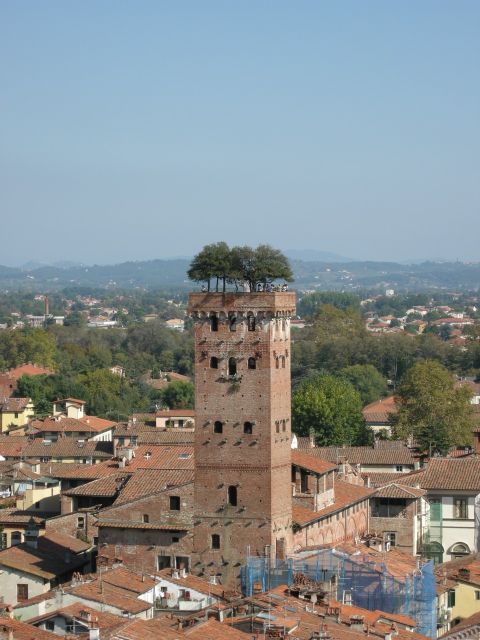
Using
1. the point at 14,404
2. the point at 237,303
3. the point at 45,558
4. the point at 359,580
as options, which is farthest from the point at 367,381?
the point at 359,580

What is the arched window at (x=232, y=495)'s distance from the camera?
4794 centimetres

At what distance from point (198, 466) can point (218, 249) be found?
6.04 meters

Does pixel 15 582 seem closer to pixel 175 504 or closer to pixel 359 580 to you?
pixel 175 504

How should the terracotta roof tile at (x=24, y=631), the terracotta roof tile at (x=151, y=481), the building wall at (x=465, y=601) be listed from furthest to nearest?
the terracotta roof tile at (x=151, y=481) → the building wall at (x=465, y=601) → the terracotta roof tile at (x=24, y=631)

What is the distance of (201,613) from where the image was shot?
3778 centimetres

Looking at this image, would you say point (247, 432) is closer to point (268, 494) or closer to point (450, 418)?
point (268, 494)

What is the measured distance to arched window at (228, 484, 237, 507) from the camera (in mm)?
47938

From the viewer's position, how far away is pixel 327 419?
8112 centimetres

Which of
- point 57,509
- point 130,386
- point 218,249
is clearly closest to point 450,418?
point 57,509

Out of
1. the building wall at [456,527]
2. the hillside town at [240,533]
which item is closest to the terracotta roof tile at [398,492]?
the hillside town at [240,533]

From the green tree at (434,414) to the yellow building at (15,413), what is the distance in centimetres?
2340

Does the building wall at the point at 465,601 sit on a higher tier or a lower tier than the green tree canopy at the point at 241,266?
lower

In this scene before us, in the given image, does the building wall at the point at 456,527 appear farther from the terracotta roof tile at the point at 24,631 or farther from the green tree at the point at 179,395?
the green tree at the point at 179,395

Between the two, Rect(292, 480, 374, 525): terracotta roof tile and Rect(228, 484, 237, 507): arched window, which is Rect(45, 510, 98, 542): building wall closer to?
Rect(228, 484, 237, 507): arched window
